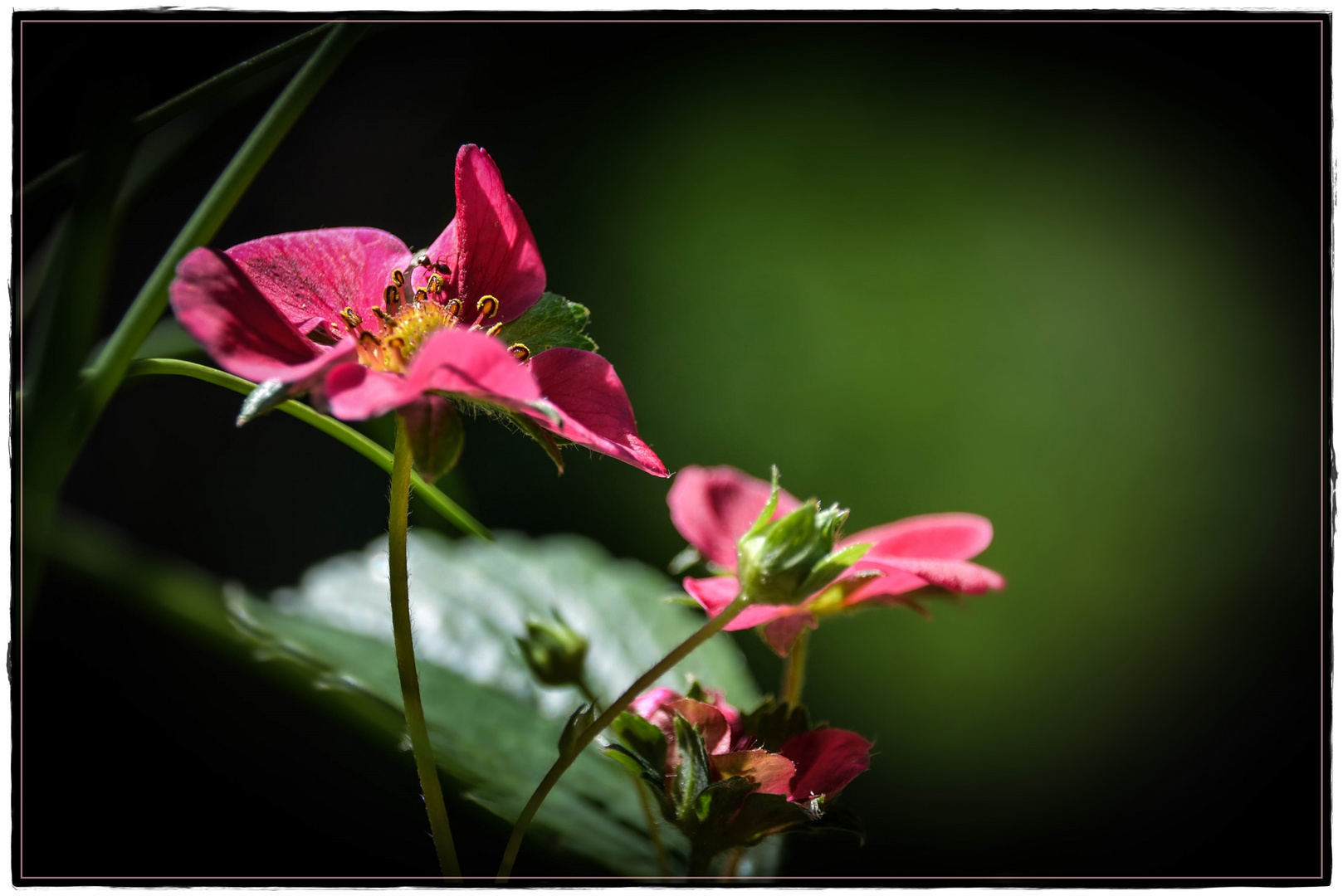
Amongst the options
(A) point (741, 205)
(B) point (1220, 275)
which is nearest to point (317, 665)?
(A) point (741, 205)

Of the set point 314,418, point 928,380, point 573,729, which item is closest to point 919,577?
point 573,729

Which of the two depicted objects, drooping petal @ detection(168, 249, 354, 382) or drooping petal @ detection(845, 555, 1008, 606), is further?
drooping petal @ detection(845, 555, 1008, 606)

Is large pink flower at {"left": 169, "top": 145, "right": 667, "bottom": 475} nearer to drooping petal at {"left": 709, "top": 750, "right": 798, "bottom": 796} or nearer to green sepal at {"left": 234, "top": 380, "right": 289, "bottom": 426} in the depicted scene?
green sepal at {"left": 234, "top": 380, "right": 289, "bottom": 426}

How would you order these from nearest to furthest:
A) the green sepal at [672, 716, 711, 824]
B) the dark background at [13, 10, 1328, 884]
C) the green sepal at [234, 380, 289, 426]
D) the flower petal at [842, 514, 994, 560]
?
1. the green sepal at [234, 380, 289, 426]
2. the green sepal at [672, 716, 711, 824]
3. the flower petal at [842, 514, 994, 560]
4. the dark background at [13, 10, 1328, 884]

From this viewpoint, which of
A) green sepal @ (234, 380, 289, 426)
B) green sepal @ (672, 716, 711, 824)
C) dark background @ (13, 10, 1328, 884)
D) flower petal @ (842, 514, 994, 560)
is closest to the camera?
green sepal @ (234, 380, 289, 426)

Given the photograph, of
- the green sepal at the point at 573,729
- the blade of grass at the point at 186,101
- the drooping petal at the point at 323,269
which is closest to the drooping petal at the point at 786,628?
the green sepal at the point at 573,729

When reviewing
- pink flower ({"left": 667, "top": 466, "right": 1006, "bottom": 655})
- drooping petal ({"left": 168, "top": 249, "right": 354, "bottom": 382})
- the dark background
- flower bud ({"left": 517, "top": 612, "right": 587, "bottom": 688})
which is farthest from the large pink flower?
the dark background
